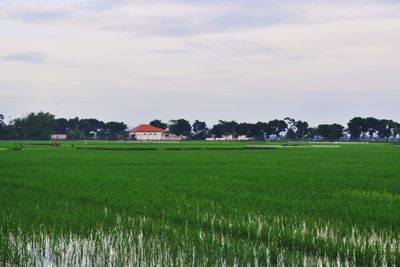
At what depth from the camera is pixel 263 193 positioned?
11.9 metres

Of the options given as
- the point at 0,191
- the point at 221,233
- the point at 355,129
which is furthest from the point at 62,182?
the point at 355,129

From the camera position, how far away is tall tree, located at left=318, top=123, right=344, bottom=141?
384 ft

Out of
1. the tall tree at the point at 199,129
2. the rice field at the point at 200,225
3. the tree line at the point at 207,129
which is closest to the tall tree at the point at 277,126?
the tree line at the point at 207,129

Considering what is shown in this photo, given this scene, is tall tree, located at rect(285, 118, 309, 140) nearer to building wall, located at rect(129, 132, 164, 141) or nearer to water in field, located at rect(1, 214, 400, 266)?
building wall, located at rect(129, 132, 164, 141)

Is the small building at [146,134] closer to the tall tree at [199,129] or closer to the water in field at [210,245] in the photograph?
the tall tree at [199,129]

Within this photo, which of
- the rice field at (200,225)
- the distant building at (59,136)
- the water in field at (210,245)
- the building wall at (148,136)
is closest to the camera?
the water in field at (210,245)

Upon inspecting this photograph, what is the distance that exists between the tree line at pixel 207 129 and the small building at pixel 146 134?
335cm

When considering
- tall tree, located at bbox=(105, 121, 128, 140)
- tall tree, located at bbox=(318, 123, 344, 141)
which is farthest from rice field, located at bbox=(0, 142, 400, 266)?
tall tree, located at bbox=(105, 121, 128, 140)

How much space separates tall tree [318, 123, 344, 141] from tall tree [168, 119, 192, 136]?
3527cm

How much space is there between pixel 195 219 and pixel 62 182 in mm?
7405

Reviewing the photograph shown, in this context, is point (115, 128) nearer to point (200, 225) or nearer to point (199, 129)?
point (199, 129)

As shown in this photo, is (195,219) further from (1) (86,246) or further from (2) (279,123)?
(2) (279,123)

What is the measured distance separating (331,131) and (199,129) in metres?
37.9

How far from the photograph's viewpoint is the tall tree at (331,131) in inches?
4611
